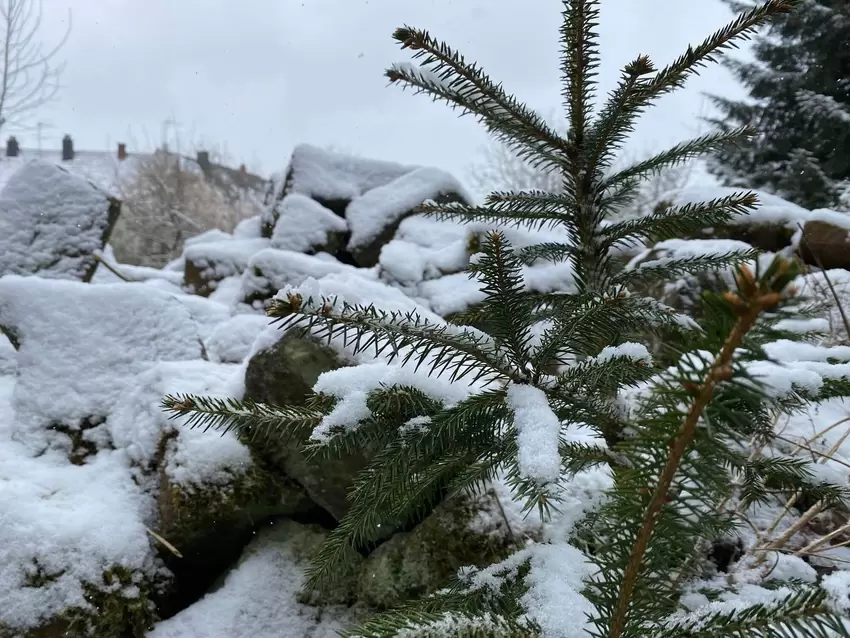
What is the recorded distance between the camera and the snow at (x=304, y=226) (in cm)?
523

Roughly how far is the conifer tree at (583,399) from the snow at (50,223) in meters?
3.76

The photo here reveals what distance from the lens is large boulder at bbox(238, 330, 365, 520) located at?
165 cm

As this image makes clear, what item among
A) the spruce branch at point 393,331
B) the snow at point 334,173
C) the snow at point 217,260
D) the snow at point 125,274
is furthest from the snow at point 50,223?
the spruce branch at point 393,331

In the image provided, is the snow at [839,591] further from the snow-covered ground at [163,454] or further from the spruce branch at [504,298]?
the spruce branch at [504,298]

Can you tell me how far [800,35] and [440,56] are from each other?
38.6 feet

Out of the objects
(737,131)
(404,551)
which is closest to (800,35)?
(737,131)

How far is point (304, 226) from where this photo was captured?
5297 millimetres

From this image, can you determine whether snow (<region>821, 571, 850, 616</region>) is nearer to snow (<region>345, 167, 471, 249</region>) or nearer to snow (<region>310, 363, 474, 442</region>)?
snow (<region>310, 363, 474, 442</region>)

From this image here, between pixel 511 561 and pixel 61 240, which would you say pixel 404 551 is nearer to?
pixel 511 561

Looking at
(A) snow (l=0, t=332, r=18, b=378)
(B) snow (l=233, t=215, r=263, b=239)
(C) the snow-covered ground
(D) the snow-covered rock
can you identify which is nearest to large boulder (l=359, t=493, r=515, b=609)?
(C) the snow-covered ground

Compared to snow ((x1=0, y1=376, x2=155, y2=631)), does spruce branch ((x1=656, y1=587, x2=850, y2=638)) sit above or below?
above

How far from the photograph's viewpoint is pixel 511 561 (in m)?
0.89

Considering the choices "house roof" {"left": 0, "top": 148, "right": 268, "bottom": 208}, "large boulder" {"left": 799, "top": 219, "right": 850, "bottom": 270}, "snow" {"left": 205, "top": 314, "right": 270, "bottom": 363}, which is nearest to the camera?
"snow" {"left": 205, "top": 314, "right": 270, "bottom": 363}

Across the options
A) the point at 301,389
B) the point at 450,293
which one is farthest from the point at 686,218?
the point at 450,293
